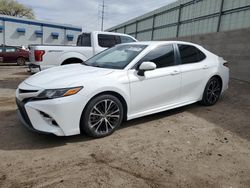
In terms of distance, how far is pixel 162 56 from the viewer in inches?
191

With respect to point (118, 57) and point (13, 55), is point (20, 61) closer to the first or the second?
point (13, 55)

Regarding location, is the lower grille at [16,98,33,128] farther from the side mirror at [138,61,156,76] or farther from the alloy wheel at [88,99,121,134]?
the side mirror at [138,61,156,76]

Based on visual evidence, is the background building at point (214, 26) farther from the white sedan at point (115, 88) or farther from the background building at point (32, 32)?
the background building at point (32, 32)

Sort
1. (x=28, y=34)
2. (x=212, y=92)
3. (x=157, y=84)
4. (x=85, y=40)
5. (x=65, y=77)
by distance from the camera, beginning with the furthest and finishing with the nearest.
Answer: (x=28, y=34)
(x=85, y=40)
(x=212, y=92)
(x=157, y=84)
(x=65, y=77)

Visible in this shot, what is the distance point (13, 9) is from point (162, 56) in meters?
58.4

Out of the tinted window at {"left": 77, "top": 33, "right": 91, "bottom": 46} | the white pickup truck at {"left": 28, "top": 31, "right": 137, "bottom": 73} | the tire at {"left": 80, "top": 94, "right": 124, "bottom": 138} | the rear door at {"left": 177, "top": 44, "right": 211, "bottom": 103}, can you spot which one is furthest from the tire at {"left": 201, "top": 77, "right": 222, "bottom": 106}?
the tinted window at {"left": 77, "top": 33, "right": 91, "bottom": 46}

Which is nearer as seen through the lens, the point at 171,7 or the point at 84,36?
the point at 84,36

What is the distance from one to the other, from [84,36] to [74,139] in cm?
628

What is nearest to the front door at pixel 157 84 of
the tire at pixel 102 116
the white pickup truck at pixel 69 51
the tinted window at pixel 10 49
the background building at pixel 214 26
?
the tire at pixel 102 116

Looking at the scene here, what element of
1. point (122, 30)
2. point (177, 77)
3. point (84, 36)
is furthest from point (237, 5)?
point (122, 30)

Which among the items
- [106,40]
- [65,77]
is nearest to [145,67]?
[65,77]

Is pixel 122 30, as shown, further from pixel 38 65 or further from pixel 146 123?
pixel 146 123

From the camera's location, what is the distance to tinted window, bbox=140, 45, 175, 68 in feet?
15.3

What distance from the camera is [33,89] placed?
370 centimetres
